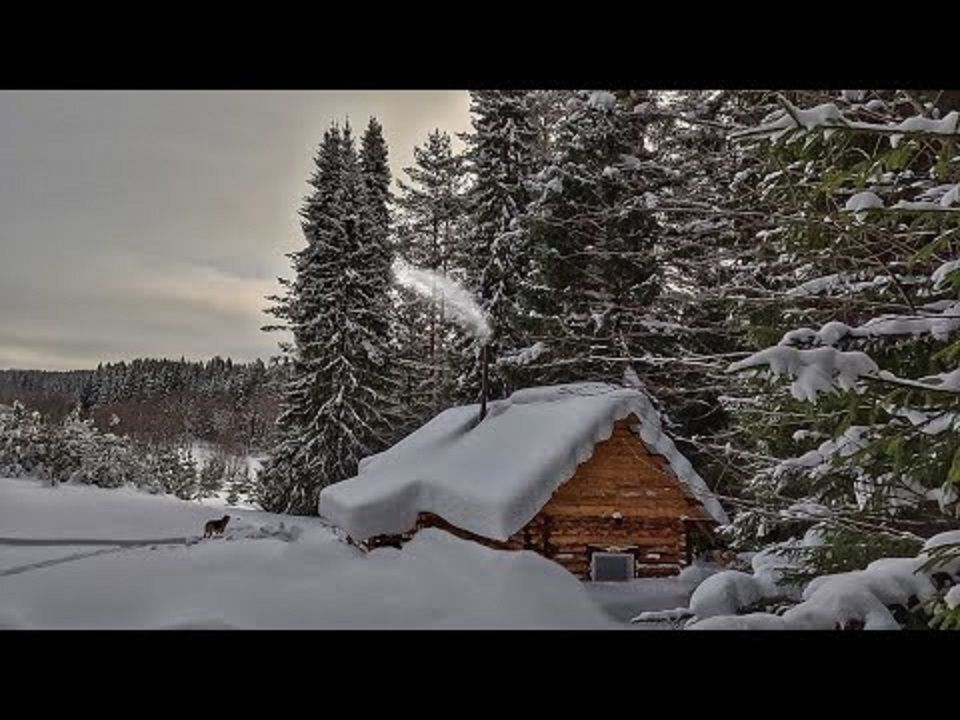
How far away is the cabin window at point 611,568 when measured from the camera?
8.39 feet

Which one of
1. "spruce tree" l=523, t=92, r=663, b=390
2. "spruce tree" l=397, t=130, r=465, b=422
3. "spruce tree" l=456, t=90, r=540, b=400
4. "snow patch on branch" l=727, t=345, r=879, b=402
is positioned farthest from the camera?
"spruce tree" l=523, t=92, r=663, b=390

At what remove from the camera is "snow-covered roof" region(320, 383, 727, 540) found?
8.37 feet

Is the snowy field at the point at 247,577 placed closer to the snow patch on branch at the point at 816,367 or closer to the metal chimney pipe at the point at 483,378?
the metal chimney pipe at the point at 483,378

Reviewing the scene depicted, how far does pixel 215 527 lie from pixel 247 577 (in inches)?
7.9

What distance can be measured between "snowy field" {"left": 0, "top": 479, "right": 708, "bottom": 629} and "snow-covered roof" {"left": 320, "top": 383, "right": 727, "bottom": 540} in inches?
4.1

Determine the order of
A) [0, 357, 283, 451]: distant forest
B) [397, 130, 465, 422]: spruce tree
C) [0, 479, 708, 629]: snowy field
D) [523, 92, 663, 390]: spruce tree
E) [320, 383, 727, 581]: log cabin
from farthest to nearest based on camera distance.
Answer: [523, 92, 663, 390]: spruce tree
[397, 130, 465, 422]: spruce tree
[320, 383, 727, 581]: log cabin
[0, 357, 283, 451]: distant forest
[0, 479, 708, 629]: snowy field

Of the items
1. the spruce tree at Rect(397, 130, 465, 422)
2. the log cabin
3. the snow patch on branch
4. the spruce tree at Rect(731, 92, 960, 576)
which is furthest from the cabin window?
the snow patch on branch

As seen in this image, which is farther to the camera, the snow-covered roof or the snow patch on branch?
the snow-covered roof

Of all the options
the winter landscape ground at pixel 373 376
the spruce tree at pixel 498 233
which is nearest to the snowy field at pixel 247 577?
the winter landscape ground at pixel 373 376

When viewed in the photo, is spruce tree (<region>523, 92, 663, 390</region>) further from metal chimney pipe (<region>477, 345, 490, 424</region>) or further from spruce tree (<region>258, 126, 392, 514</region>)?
spruce tree (<region>258, 126, 392, 514</region>)

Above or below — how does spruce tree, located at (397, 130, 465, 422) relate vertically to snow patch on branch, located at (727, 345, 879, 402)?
above

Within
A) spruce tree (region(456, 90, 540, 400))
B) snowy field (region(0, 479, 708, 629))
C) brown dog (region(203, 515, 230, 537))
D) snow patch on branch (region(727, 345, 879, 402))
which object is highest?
spruce tree (region(456, 90, 540, 400))
